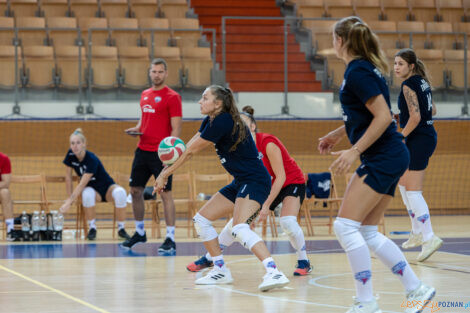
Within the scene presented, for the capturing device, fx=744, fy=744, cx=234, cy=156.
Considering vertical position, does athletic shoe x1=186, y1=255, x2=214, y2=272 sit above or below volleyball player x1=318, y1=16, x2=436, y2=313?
below

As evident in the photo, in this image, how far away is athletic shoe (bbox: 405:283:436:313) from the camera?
4109 millimetres

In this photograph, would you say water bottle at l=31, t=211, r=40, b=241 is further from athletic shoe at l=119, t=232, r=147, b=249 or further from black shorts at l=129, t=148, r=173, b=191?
black shorts at l=129, t=148, r=173, b=191

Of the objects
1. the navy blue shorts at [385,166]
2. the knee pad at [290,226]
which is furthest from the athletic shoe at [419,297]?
the knee pad at [290,226]

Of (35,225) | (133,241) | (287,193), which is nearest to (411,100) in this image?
(287,193)

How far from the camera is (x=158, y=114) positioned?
8.74m

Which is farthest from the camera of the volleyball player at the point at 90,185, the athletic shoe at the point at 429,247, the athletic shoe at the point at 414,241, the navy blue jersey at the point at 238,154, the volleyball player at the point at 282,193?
the volleyball player at the point at 90,185

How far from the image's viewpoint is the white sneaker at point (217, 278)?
5875mm

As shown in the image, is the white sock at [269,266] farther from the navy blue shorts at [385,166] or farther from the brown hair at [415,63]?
the brown hair at [415,63]

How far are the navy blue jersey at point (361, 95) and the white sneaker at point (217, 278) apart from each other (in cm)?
209

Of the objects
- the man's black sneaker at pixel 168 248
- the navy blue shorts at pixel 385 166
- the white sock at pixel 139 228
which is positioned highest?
the navy blue shorts at pixel 385 166

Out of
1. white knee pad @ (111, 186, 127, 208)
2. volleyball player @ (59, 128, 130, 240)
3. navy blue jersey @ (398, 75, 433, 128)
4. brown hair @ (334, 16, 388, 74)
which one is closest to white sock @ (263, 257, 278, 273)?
brown hair @ (334, 16, 388, 74)

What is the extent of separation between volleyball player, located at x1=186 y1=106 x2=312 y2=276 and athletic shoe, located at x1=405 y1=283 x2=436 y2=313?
210 centimetres

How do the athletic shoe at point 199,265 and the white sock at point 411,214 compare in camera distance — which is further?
the white sock at point 411,214

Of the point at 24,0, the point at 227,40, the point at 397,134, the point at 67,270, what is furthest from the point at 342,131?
the point at 24,0
